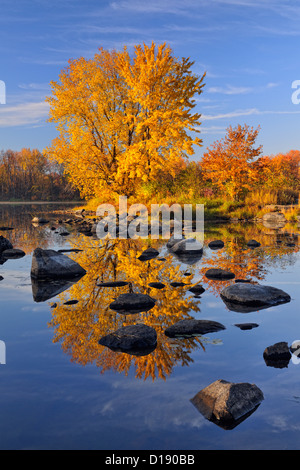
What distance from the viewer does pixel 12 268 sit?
406 inches

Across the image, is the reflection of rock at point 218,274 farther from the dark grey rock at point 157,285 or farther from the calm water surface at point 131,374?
the dark grey rock at point 157,285

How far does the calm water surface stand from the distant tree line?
75.6 meters

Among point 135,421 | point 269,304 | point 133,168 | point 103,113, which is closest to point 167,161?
point 133,168

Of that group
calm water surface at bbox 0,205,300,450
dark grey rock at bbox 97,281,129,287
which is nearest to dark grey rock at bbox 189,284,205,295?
calm water surface at bbox 0,205,300,450

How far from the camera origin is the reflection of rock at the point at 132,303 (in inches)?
253

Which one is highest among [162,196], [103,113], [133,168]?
Result: [103,113]

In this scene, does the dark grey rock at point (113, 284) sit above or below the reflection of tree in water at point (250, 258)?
above

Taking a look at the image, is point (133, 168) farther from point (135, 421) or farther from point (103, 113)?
point (135, 421)

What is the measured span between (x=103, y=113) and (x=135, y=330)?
914 inches

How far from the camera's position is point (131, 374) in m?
4.13

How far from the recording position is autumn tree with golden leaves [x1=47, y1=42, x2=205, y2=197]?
23.1 meters

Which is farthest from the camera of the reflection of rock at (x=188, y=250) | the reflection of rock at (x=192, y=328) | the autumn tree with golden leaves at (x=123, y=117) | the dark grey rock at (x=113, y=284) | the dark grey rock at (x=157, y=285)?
the autumn tree with golden leaves at (x=123, y=117)

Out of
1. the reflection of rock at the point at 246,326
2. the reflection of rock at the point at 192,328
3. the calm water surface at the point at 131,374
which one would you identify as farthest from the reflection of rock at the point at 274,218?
the reflection of rock at the point at 192,328

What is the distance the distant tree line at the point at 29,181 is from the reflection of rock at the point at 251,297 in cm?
7548
